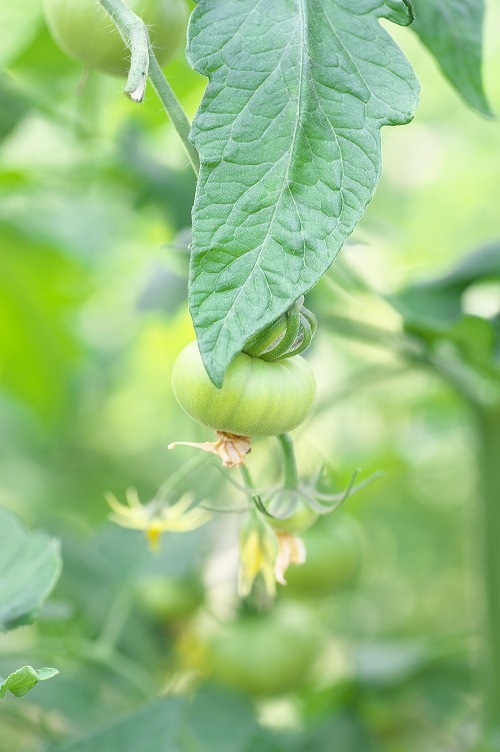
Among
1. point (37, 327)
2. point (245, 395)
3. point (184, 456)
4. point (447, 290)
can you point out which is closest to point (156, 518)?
point (245, 395)

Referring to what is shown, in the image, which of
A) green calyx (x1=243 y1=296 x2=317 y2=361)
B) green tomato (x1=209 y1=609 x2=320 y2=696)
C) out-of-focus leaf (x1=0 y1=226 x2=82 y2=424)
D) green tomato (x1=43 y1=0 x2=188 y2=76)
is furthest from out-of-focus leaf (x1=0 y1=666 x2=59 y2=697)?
out-of-focus leaf (x1=0 y1=226 x2=82 y2=424)

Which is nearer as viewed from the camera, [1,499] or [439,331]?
[439,331]

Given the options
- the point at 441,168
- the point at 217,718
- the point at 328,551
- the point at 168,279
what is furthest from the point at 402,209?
the point at 217,718

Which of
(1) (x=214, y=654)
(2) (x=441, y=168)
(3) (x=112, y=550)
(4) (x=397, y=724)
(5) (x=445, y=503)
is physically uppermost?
(3) (x=112, y=550)

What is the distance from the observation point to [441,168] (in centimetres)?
195

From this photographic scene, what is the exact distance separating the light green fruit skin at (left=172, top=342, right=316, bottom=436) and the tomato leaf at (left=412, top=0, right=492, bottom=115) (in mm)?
285

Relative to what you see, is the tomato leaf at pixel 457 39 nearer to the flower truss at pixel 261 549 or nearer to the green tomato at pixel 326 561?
the flower truss at pixel 261 549

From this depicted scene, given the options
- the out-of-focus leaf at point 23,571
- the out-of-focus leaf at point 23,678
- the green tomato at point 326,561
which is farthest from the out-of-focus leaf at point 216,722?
the out-of-focus leaf at point 23,678

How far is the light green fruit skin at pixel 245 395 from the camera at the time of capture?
1.62 ft

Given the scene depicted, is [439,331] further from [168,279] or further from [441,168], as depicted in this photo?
[441,168]

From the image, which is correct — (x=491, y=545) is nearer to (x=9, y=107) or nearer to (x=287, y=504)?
(x=287, y=504)

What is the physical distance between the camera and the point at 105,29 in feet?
2.05

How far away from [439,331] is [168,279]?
0.41 m

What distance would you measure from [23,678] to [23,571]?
150 mm
